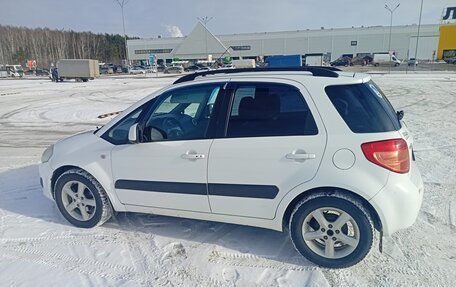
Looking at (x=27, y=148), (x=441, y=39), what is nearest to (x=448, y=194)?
(x=27, y=148)

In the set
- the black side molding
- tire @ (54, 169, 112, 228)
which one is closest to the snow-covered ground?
tire @ (54, 169, 112, 228)

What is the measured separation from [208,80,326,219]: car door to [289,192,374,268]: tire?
237mm

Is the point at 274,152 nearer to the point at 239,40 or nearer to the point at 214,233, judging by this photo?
the point at 214,233

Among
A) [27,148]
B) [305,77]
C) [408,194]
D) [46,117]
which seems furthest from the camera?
[46,117]

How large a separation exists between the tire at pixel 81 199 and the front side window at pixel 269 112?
1.72m

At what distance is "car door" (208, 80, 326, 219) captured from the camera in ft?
8.37

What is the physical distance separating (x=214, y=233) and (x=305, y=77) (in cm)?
190

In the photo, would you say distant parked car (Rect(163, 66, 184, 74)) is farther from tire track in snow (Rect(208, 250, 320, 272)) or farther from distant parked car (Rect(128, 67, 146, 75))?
tire track in snow (Rect(208, 250, 320, 272))

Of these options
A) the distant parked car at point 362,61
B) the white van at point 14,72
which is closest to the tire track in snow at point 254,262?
the distant parked car at point 362,61

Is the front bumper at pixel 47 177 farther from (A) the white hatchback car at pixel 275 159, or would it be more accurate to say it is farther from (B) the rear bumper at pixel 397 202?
(B) the rear bumper at pixel 397 202

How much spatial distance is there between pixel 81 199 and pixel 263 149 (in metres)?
2.26

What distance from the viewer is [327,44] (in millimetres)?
84625

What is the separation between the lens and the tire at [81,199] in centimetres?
338

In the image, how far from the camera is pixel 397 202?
245cm
